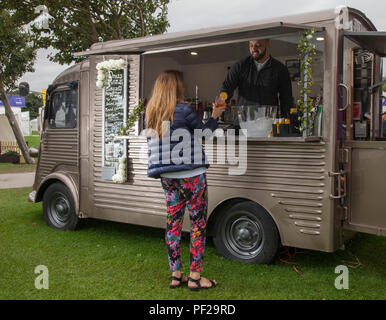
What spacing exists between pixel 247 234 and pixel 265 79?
1854 mm

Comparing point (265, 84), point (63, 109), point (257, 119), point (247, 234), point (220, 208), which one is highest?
point (265, 84)

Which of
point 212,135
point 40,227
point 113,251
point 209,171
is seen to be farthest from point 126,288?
point 40,227

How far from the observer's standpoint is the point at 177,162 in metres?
3.71

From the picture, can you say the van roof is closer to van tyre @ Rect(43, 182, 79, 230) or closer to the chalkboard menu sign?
the chalkboard menu sign

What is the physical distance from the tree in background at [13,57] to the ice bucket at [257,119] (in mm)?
9890

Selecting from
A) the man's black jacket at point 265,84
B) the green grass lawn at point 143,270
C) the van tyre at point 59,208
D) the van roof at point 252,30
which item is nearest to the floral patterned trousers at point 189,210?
the green grass lawn at point 143,270

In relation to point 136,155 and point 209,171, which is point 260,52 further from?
point 136,155

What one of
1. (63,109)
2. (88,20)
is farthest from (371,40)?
(88,20)

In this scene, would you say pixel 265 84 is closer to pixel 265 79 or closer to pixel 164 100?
pixel 265 79

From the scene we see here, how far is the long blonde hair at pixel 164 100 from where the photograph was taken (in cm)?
376

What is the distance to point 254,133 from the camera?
460cm

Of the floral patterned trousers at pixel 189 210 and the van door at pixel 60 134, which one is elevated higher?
the van door at pixel 60 134

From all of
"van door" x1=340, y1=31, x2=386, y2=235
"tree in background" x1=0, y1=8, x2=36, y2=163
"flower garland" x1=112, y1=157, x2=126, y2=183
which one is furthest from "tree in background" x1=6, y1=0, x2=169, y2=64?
"van door" x1=340, y1=31, x2=386, y2=235

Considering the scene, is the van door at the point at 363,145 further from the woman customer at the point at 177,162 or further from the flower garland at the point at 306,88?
the woman customer at the point at 177,162
